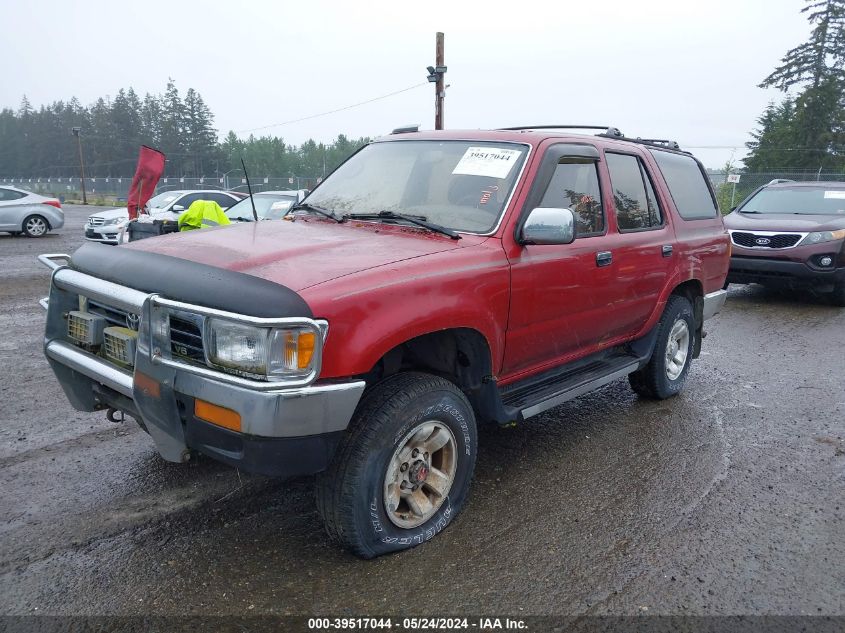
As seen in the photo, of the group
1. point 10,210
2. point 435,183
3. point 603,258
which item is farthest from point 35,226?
point 603,258

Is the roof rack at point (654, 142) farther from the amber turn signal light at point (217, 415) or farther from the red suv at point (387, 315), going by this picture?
the amber turn signal light at point (217, 415)

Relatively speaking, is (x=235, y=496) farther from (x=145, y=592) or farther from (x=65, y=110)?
(x=65, y=110)

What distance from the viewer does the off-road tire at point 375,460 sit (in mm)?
2836

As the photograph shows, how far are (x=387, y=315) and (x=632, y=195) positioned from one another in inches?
102

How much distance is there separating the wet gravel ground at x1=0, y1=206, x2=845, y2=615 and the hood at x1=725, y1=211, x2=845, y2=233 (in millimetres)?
4990

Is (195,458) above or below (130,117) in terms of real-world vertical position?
below

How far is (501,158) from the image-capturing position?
385cm

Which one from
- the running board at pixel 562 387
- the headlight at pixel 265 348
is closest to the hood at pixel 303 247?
the headlight at pixel 265 348

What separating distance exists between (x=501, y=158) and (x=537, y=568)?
7.31ft

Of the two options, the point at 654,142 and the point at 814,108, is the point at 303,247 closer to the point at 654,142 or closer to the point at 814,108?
the point at 654,142

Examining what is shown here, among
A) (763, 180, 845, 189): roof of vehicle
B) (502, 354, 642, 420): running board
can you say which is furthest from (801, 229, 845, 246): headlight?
(502, 354, 642, 420): running board

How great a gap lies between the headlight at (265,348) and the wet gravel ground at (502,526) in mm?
995

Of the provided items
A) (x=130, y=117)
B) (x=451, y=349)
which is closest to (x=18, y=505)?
(x=451, y=349)

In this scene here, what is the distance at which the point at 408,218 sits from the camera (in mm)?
3682
